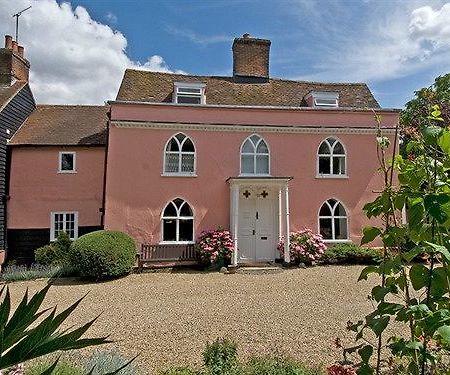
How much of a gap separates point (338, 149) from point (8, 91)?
14929mm

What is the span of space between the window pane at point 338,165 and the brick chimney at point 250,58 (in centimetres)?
559

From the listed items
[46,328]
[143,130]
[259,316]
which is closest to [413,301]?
[46,328]

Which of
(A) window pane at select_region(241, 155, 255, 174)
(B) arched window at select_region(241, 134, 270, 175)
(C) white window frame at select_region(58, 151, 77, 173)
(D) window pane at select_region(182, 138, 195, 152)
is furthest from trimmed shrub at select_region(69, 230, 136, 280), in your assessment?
(B) arched window at select_region(241, 134, 270, 175)

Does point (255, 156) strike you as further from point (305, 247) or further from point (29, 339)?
point (29, 339)

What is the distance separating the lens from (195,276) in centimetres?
1277

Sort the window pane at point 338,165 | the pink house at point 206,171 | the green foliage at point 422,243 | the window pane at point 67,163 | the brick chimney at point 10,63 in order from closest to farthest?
the green foliage at point 422,243
the pink house at point 206,171
the window pane at point 338,165
the window pane at point 67,163
the brick chimney at point 10,63

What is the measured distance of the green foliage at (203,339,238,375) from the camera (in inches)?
169

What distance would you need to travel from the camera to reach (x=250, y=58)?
61.3ft

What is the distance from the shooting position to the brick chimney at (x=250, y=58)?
18.6 metres

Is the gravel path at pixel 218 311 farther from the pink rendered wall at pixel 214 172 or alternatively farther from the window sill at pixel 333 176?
the window sill at pixel 333 176

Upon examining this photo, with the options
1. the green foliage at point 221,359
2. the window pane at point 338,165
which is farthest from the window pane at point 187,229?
the green foliage at point 221,359

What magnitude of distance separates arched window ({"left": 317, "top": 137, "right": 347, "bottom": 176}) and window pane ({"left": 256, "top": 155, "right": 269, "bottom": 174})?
2.20m

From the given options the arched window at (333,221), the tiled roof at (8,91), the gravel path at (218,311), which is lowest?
the gravel path at (218,311)

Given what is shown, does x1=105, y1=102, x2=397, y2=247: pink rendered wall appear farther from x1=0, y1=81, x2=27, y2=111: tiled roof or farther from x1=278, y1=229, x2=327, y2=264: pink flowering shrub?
x1=0, y1=81, x2=27, y2=111: tiled roof
